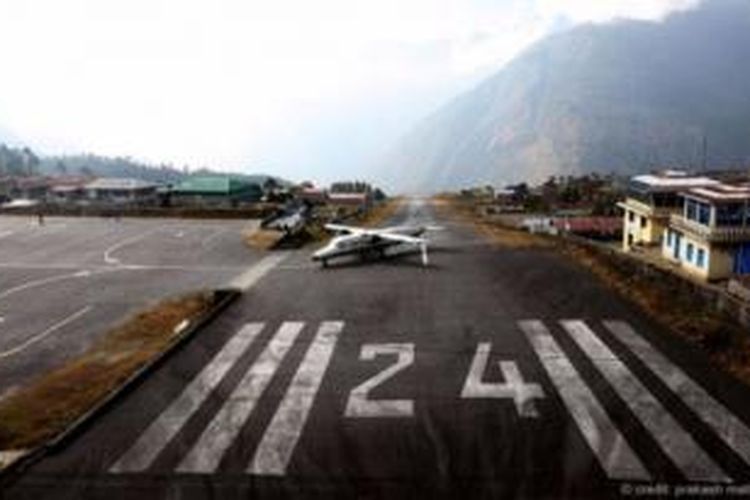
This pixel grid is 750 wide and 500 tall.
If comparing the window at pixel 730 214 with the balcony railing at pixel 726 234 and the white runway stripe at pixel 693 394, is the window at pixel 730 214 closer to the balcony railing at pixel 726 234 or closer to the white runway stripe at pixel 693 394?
the balcony railing at pixel 726 234

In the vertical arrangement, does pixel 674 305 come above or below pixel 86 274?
above

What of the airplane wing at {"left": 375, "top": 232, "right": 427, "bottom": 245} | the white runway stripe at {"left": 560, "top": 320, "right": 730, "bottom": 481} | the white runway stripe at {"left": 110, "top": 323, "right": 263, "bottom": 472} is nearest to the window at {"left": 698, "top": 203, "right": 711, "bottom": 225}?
the airplane wing at {"left": 375, "top": 232, "right": 427, "bottom": 245}

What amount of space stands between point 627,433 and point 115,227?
7033 cm

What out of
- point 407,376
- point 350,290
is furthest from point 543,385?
point 350,290

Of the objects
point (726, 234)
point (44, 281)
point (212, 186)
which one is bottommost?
point (44, 281)

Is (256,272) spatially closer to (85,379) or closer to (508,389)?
(85,379)

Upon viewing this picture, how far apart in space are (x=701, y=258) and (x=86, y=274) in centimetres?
4630

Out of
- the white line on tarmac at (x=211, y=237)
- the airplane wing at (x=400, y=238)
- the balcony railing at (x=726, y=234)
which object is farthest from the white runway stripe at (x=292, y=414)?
the balcony railing at (x=726, y=234)

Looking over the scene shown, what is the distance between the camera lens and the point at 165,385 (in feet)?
89.2

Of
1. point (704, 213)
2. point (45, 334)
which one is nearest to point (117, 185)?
point (704, 213)

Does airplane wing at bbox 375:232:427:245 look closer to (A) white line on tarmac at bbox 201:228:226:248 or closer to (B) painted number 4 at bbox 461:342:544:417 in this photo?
(A) white line on tarmac at bbox 201:228:226:248

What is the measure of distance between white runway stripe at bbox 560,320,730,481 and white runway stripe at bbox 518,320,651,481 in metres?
0.90

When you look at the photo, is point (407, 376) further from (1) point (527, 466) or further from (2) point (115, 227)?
(2) point (115, 227)

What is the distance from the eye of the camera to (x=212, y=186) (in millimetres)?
140875
